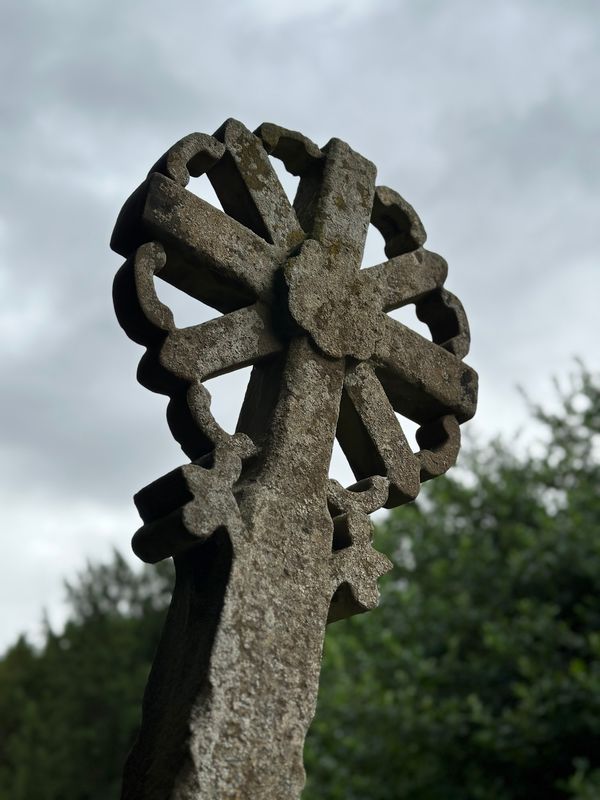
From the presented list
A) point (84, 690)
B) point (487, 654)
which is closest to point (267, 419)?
point (487, 654)

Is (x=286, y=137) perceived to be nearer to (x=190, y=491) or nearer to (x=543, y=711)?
(x=190, y=491)

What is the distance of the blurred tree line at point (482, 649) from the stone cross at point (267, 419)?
5.18 meters

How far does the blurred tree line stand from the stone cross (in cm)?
518

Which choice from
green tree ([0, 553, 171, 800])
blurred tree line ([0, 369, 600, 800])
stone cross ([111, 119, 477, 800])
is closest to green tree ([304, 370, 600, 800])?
blurred tree line ([0, 369, 600, 800])

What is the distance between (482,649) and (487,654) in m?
0.19

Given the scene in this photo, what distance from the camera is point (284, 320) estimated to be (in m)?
3.08

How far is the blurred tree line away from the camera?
8359 millimetres

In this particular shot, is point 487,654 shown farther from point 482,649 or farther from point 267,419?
point 267,419

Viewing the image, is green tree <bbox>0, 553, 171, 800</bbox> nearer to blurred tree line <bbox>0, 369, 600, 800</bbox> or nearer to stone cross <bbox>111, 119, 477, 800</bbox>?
blurred tree line <bbox>0, 369, 600, 800</bbox>

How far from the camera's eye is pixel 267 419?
117 inches

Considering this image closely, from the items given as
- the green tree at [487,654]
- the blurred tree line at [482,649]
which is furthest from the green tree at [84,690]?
the green tree at [487,654]

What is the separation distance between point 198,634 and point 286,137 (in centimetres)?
174

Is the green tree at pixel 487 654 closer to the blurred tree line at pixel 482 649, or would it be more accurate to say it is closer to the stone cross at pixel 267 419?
the blurred tree line at pixel 482 649

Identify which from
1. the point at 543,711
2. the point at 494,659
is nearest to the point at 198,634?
the point at 543,711
